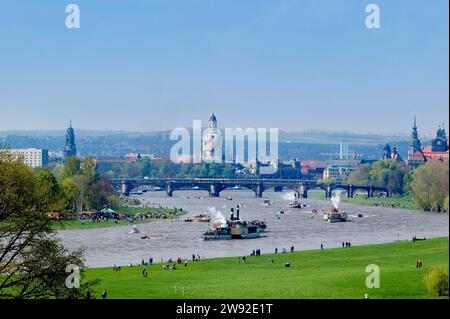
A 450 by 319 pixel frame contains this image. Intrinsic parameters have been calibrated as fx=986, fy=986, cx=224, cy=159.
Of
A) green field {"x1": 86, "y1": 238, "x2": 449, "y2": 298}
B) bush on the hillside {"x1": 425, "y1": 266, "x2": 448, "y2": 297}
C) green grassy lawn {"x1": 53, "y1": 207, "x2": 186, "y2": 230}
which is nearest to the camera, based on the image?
bush on the hillside {"x1": 425, "y1": 266, "x2": 448, "y2": 297}

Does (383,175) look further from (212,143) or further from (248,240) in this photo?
(248,240)

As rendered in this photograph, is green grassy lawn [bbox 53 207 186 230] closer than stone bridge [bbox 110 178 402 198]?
Yes

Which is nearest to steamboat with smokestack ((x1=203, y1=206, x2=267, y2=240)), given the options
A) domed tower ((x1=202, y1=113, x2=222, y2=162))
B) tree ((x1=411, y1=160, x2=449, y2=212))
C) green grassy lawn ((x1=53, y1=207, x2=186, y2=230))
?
green grassy lawn ((x1=53, y1=207, x2=186, y2=230))

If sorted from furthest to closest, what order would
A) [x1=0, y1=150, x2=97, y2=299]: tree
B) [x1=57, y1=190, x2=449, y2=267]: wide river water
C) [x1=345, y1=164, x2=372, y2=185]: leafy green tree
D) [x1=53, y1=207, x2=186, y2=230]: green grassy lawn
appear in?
[x1=345, y1=164, x2=372, y2=185]: leafy green tree < [x1=53, y1=207, x2=186, y2=230]: green grassy lawn < [x1=57, y1=190, x2=449, y2=267]: wide river water < [x1=0, y1=150, x2=97, y2=299]: tree

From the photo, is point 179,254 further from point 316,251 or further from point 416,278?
point 416,278

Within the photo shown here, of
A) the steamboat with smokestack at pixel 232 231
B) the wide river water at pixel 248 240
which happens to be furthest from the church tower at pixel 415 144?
the steamboat with smokestack at pixel 232 231

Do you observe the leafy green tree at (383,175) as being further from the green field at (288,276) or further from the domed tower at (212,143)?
the green field at (288,276)

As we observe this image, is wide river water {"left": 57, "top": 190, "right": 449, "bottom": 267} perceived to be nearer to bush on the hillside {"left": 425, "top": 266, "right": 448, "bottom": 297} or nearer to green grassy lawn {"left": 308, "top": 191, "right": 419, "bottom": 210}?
green grassy lawn {"left": 308, "top": 191, "right": 419, "bottom": 210}
